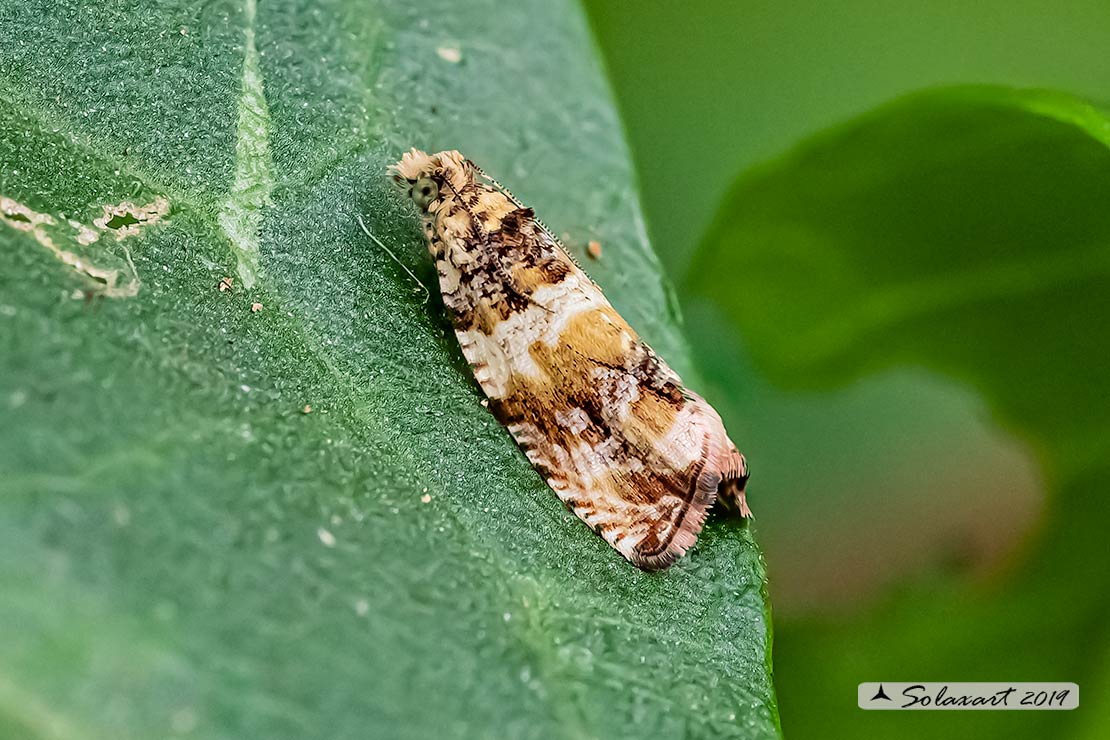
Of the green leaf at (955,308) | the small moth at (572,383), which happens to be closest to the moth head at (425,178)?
the small moth at (572,383)

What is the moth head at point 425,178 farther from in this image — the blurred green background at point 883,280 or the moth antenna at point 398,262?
the blurred green background at point 883,280

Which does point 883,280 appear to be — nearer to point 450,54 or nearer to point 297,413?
point 450,54

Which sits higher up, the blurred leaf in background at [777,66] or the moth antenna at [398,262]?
the blurred leaf in background at [777,66]

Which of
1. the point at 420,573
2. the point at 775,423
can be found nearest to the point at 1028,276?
the point at 775,423

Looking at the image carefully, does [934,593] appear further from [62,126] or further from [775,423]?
[62,126]

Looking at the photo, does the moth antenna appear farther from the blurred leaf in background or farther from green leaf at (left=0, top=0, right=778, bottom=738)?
the blurred leaf in background

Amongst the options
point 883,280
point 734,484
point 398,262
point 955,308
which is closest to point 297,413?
point 398,262
